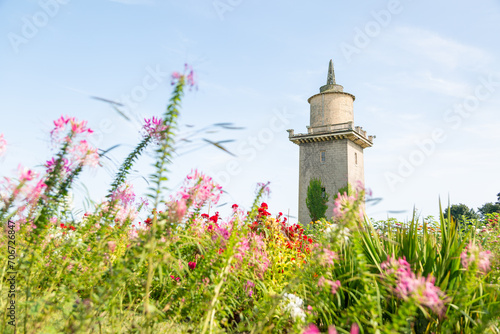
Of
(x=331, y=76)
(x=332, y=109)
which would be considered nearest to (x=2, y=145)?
(x=332, y=109)

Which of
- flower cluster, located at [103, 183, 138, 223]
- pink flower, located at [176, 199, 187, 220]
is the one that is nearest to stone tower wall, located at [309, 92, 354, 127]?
flower cluster, located at [103, 183, 138, 223]

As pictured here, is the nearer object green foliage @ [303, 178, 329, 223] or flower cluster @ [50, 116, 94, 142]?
flower cluster @ [50, 116, 94, 142]

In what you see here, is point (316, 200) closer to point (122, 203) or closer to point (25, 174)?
point (122, 203)

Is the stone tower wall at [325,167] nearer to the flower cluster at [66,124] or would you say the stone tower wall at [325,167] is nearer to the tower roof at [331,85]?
the tower roof at [331,85]

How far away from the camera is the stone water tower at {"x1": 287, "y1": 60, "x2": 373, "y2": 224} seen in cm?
2662

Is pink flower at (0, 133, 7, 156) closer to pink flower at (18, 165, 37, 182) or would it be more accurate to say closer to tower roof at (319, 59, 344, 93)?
pink flower at (18, 165, 37, 182)

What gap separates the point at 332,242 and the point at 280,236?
3452 mm

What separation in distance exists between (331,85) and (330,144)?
5896mm

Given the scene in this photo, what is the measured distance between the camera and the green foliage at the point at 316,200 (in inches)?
1016

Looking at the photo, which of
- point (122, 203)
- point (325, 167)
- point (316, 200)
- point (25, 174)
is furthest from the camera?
point (325, 167)

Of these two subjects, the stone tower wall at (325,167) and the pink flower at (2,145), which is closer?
the pink flower at (2,145)

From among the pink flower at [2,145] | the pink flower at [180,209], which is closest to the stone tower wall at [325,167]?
the pink flower at [180,209]

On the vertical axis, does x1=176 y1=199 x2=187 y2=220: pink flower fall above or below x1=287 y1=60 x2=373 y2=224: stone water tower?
below

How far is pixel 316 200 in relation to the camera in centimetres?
2619
